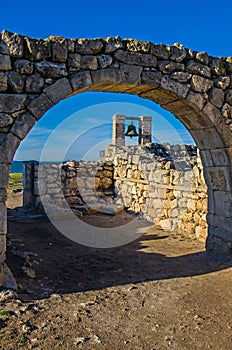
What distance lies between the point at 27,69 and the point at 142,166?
6.90 metres

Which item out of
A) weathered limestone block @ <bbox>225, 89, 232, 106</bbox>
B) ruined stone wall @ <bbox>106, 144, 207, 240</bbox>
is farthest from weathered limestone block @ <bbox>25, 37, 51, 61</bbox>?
ruined stone wall @ <bbox>106, 144, 207, 240</bbox>

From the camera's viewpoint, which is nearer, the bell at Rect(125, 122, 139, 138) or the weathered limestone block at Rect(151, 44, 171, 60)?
the weathered limestone block at Rect(151, 44, 171, 60)

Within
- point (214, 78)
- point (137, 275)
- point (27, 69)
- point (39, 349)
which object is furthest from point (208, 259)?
point (27, 69)

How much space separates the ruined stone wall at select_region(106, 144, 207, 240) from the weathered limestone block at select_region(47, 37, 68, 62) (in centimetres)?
469

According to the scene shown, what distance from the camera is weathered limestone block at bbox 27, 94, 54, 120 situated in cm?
446

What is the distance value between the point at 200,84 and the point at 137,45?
122 cm

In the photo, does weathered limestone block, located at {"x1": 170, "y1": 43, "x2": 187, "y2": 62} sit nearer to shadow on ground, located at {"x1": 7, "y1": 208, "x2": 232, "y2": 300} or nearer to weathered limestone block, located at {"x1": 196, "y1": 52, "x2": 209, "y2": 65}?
weathered limestone block, located at {"x1": 196, "y1": 52, "x2": 209, "y2": 65}

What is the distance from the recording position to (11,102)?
4.35 metres

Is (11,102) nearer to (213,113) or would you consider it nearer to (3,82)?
(3,82)

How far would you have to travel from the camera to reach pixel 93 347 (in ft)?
10.3

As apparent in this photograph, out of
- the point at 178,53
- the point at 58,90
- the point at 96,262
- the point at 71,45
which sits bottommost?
the point at 96,262

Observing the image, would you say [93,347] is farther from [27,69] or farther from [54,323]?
[27,69]

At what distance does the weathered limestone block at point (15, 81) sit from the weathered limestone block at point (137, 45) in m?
1.65

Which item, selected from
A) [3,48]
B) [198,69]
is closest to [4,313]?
[3,48]
